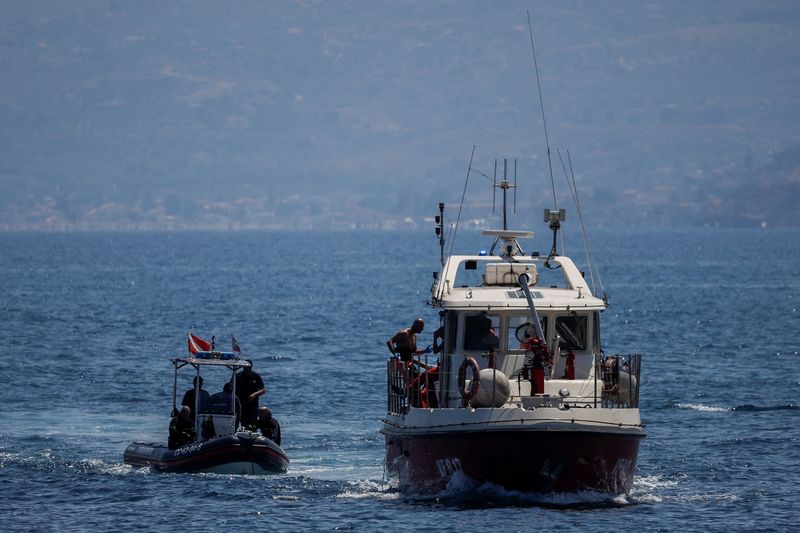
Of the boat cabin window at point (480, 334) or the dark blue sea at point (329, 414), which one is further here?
the boat cabin window at point (480, 334)

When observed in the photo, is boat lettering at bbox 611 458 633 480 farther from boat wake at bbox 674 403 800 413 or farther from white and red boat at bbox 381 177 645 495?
boat wake at bbox 674 403 800 413

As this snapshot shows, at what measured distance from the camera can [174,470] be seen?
3316 cm

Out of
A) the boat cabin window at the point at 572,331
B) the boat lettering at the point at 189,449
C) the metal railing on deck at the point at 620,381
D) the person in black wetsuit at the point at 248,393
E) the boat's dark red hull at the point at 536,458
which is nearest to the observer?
the boat's dark red hull at the point at 536,458

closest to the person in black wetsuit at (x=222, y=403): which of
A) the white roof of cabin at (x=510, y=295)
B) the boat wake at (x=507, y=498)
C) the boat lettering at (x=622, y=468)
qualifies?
the white roof of cabin at (x=510, y=295)

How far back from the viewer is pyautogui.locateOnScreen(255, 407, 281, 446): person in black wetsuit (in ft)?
113

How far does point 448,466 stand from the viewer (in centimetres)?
2752

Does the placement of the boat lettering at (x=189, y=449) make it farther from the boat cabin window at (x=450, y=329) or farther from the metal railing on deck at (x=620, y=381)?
the metal railing on deck at (x=620, y=381)

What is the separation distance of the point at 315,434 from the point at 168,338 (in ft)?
95.5

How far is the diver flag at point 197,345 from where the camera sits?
1334 inches

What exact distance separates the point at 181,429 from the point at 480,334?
803cm

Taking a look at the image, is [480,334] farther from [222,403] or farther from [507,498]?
[222,403]

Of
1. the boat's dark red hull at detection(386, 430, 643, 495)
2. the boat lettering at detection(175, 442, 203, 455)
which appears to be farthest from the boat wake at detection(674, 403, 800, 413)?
the boat's dark red hull at detection(386, 430, 643, 495)

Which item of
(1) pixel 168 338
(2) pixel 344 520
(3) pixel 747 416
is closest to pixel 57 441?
(2) pixel 344 520

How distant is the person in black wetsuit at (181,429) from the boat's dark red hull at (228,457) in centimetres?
68
